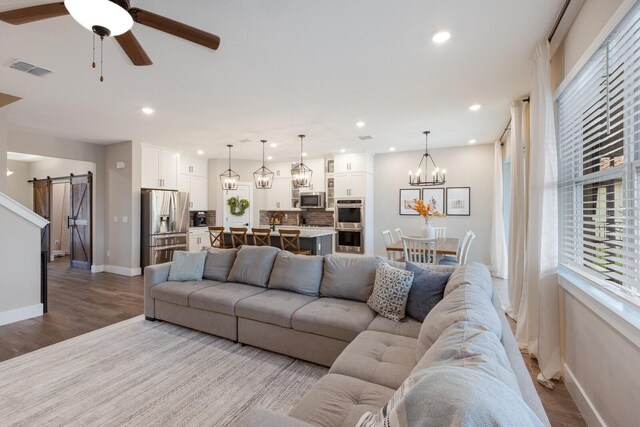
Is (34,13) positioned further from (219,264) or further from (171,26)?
(219,264)

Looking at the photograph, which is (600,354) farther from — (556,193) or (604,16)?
(604,16)

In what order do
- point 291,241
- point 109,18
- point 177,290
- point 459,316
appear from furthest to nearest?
point 291,241, point 177,290, point 109,18, point 459,316

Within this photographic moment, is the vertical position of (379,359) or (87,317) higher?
(379,359)

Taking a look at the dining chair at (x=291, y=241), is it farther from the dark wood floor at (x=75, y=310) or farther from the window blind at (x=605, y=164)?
the window blind at (x=605, y=164)

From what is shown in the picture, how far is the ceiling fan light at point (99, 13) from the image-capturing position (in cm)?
141

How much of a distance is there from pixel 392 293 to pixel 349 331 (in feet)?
1.52

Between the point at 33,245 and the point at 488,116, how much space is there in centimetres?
640

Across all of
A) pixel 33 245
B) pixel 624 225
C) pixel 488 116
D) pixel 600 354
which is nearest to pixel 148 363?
pixel 33 245

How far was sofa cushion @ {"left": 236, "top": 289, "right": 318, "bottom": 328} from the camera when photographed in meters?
2.59

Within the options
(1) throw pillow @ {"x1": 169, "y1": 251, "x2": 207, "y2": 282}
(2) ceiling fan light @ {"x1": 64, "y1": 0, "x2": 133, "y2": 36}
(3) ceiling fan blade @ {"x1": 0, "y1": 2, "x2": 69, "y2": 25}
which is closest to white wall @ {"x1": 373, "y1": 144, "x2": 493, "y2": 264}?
(1) throw pillow @ {"x1": 169, "y1": 251, "x2": 207, "y2": 282}

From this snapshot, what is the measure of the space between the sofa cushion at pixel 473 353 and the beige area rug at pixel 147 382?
4.42ft

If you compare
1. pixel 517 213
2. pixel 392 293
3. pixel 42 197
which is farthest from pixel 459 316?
pixel 42 197

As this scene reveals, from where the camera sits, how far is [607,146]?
179 centimetres

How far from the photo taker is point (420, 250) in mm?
3865
